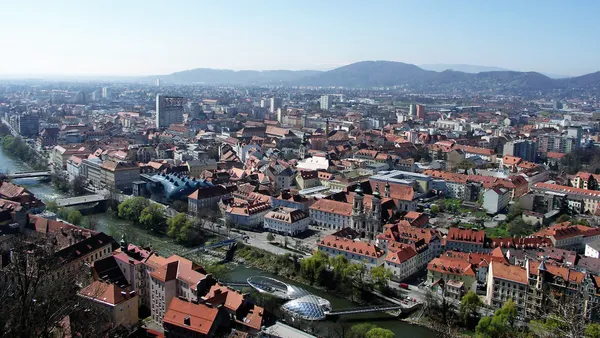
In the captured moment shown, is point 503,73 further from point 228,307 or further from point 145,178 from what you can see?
point 228,307

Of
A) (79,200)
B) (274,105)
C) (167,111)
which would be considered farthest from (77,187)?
(274,105)

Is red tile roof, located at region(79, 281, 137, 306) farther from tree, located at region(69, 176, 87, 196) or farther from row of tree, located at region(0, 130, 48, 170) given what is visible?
row of tree, located at region(0, 130, 48, 170)

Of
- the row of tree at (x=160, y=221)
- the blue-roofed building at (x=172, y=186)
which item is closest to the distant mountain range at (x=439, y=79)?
the blue-roofed building at (x=172, y=186)

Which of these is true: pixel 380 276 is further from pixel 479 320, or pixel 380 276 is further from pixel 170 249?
pixel 170 249

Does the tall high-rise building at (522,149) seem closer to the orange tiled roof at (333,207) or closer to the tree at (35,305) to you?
the orange tiled roof at (333,207)

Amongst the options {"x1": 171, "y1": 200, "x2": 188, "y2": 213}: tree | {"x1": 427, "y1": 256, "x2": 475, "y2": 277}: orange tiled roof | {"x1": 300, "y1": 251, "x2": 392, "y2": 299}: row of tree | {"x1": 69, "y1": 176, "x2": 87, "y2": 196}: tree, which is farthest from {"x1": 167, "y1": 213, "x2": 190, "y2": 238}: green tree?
{"x1": 427, "y1": 256, "x2": 475, "y2": 277}: orange tiled roof

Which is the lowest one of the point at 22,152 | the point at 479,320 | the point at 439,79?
the point at 479,320
